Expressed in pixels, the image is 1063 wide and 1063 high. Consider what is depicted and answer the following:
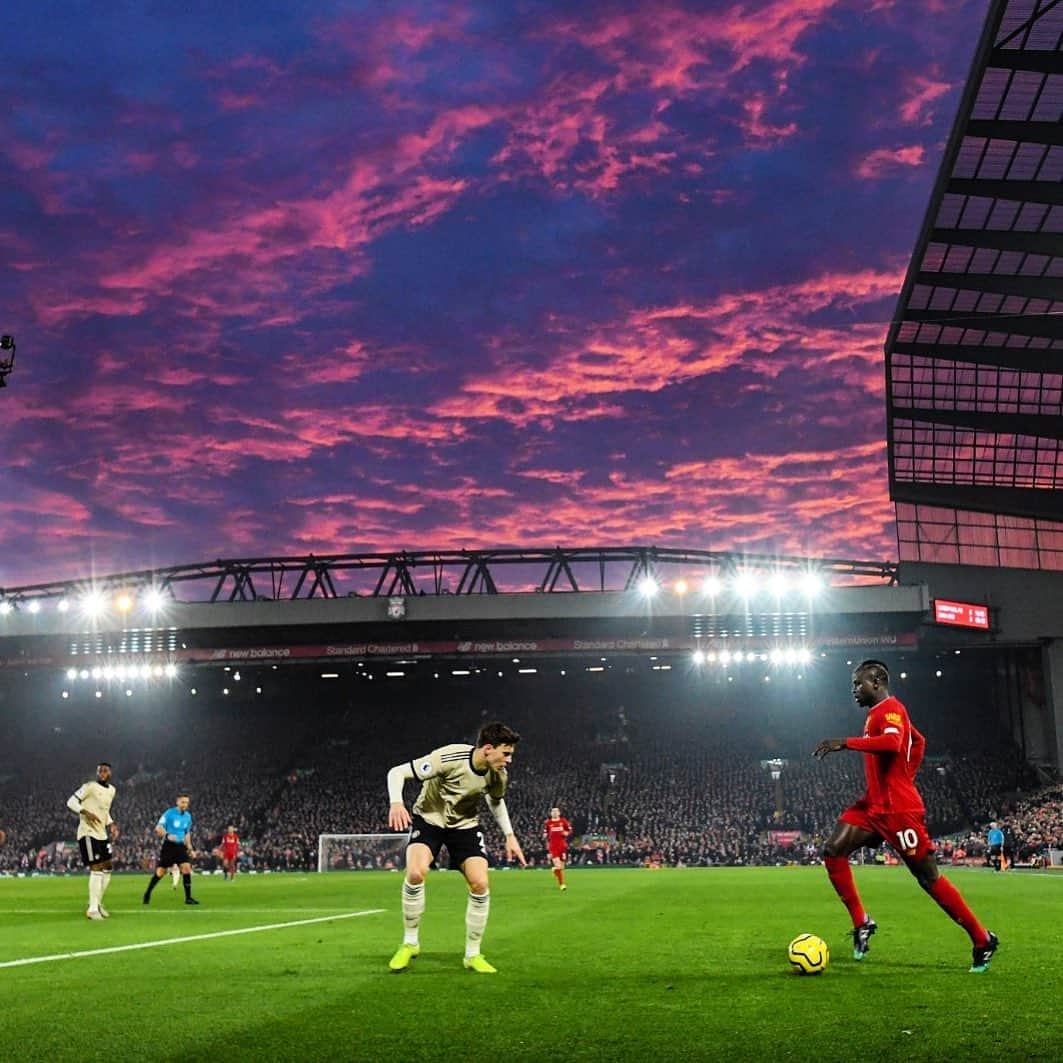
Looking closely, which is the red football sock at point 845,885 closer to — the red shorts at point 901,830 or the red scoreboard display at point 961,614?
the red shorts at point 901,830

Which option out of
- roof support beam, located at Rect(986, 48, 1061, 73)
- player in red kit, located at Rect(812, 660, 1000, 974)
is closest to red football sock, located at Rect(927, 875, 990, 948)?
player in red kit, located at Rect(812, 660, 1000, 974)

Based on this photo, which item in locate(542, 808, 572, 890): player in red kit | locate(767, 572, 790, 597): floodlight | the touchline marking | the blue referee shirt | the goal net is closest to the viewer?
the touchline marking

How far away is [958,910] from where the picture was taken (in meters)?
8.89

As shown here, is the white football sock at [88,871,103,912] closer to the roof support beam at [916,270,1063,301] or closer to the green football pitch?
the green football pitch

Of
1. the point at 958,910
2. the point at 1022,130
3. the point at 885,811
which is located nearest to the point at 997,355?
the point at 1022,130

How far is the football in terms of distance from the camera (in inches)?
337

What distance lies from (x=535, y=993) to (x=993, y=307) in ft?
162

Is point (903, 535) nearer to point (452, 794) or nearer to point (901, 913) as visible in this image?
point (901, 913)

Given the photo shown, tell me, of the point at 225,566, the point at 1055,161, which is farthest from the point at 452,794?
the point at 225,566

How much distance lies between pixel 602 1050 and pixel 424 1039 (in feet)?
3.16

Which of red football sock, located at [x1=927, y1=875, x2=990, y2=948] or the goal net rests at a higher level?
red football sock, located at [x1=927, y1=875, x2=990, y2=948]

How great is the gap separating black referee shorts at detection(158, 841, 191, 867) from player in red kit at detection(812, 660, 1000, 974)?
584 inches

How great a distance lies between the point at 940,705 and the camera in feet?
225

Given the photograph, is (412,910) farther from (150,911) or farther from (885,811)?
(150,911)
